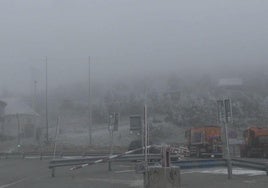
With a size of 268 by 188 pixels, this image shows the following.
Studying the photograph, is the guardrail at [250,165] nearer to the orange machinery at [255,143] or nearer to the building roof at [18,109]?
the orange machinery at [255,143]

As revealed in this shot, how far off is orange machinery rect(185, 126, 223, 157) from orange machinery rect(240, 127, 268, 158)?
267 cm

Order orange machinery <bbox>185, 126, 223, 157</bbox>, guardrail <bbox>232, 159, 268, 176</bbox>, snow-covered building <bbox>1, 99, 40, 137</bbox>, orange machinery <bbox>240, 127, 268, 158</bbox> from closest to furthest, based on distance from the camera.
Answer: guardrail <bbox>232, 159, 268, 176</bbox>, orange machinery <bbox>240, 127, 268, 158</bbox>, orange machinery <bbox>185, 126, 223, 157</bbox>, snow-covered building <bbox>1, 99, 40, 137</bbox>

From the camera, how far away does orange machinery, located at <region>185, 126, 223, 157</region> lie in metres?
53.6

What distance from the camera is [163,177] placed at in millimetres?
17078

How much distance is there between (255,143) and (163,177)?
34.4 meters

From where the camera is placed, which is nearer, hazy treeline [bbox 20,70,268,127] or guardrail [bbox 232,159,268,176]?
guardrail [bbox 232,159,268,176]

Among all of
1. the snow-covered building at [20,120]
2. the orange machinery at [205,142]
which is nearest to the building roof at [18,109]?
the snow-covered building at [20,120]

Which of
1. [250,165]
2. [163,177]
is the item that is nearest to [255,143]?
[250,165]

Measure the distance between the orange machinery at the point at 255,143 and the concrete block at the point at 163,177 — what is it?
32.9m

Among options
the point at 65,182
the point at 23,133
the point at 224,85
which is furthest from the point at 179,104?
the point at 65,182

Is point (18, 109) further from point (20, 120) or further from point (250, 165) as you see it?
point (250, 165)

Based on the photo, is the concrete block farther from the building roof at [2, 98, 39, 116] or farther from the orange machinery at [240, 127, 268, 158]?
the building roof at [2, 98, 39, 116]

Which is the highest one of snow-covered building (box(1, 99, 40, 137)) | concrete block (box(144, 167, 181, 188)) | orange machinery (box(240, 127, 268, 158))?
snow-covered building (box(1, 99, 40, 137))

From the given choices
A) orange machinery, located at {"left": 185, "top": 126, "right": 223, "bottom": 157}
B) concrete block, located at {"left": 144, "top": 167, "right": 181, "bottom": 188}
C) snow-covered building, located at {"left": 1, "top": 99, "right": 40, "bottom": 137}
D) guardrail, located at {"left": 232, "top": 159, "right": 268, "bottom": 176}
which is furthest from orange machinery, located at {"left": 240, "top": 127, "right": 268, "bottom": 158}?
snow-covered building, located at {"left": 1, "top": 99, "right": 40, "bottom": 137}
